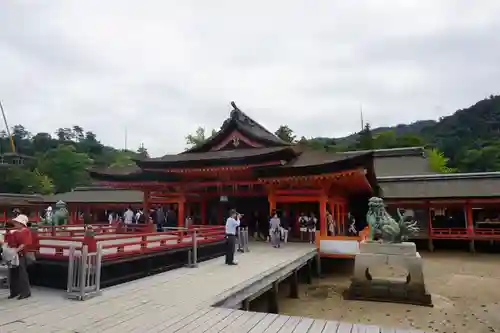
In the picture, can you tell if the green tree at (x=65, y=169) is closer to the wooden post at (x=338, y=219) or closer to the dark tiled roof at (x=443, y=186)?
the wooden post at (x=338, y=219)

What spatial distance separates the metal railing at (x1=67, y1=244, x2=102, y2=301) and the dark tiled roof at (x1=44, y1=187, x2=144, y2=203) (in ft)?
81.4

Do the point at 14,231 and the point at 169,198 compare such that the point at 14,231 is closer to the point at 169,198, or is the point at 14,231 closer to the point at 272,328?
the point at 272,328

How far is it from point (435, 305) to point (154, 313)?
9.59 meters

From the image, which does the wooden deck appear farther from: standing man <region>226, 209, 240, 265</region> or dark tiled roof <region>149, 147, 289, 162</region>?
dark tiled roof <region>149, 147, 289, 162</region>

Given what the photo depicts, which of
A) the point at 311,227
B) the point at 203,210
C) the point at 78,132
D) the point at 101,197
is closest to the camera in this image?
the point at 311,227

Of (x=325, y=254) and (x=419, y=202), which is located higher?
(x=419, y=202)

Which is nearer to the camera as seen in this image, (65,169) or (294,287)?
(294,287)

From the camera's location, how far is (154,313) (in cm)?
650

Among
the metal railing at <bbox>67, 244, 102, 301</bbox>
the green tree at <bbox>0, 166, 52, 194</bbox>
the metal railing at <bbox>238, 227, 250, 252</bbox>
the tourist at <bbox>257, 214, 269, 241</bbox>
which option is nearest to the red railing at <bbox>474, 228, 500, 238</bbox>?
the tourist at <bbox>257, 214, 269, 241</bbox>

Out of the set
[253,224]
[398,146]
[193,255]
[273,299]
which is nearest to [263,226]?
[253,224]

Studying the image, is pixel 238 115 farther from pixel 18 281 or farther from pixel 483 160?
pixel 483 160

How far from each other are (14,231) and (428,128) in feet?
338

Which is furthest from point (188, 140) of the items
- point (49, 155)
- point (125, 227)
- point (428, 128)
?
point (428, 128)

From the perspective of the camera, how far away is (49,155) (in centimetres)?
6888
